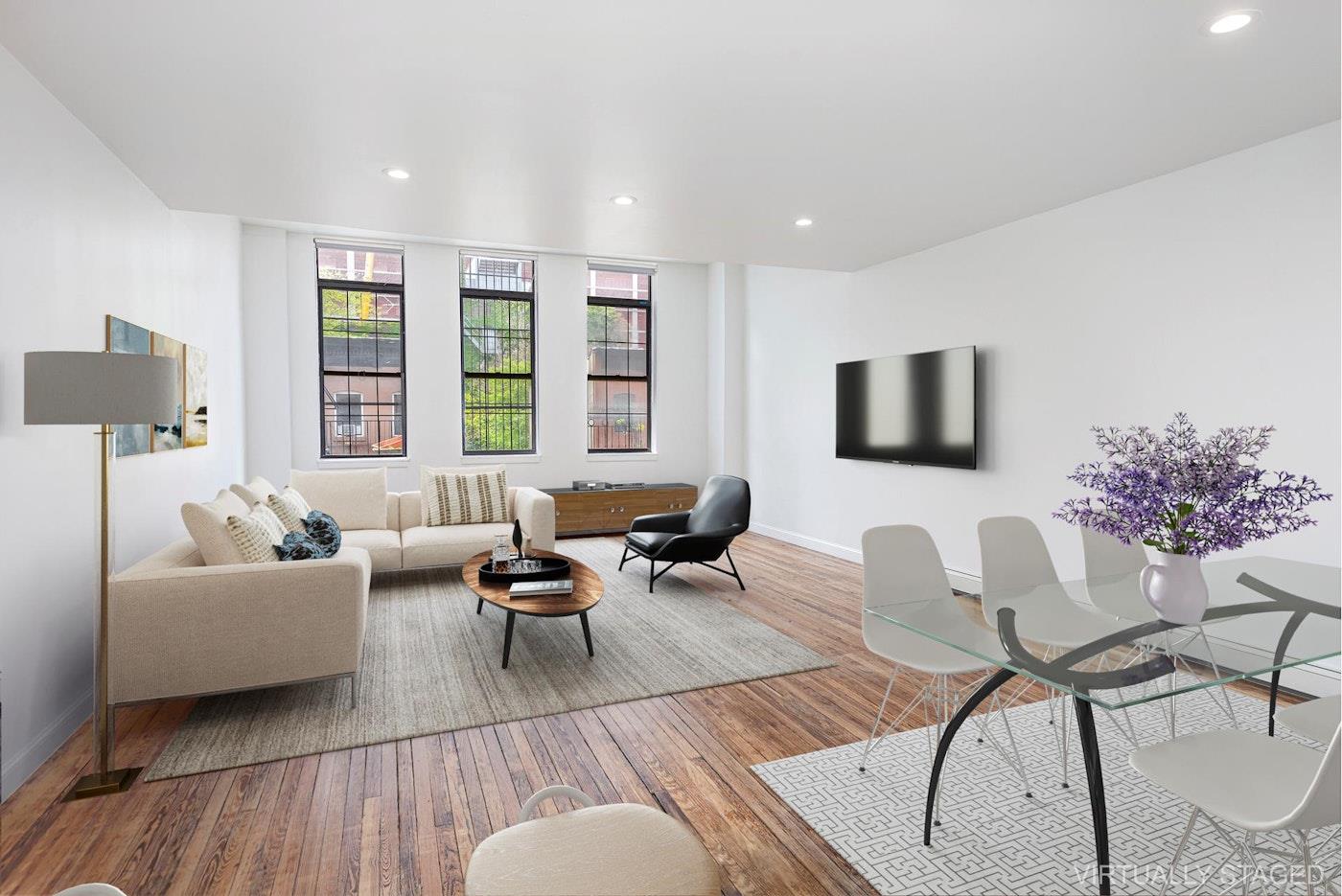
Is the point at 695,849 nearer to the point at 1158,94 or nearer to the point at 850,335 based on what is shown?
the point at 1158,94

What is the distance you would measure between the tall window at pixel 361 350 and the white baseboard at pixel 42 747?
164 inches

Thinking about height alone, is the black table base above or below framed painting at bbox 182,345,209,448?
below

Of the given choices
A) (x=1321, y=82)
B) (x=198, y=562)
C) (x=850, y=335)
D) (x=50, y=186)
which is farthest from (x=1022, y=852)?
(x=850, y=335)

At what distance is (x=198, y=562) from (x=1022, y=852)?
351 centimetres

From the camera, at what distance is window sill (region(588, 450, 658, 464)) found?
7727mm

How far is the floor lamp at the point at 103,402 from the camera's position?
2.19 metres

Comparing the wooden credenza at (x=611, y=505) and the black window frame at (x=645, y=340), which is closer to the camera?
the wooden credenza at (x=611, y=505)

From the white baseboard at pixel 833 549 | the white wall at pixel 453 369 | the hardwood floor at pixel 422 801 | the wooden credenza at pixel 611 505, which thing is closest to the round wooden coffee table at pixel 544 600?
the hardwood floor at pixel 422 801

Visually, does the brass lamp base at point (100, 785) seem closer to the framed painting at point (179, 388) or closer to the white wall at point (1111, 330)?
the framed painting at point (179, 388)

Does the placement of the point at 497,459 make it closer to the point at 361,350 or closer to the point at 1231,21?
the point at 361,350

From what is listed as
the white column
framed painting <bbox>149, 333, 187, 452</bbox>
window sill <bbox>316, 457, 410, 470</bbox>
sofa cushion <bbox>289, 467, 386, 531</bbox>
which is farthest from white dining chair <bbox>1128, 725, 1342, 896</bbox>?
window sill <bbox>316, 457, 410, 470</bbox>

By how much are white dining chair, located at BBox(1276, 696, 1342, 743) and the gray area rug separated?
193 centimetres

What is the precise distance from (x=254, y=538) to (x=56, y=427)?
2.77ft

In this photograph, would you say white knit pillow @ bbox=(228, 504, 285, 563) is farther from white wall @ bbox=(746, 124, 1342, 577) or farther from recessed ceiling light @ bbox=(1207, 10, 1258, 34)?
white wall @ bbox=(746, 124, 1342, 577)
